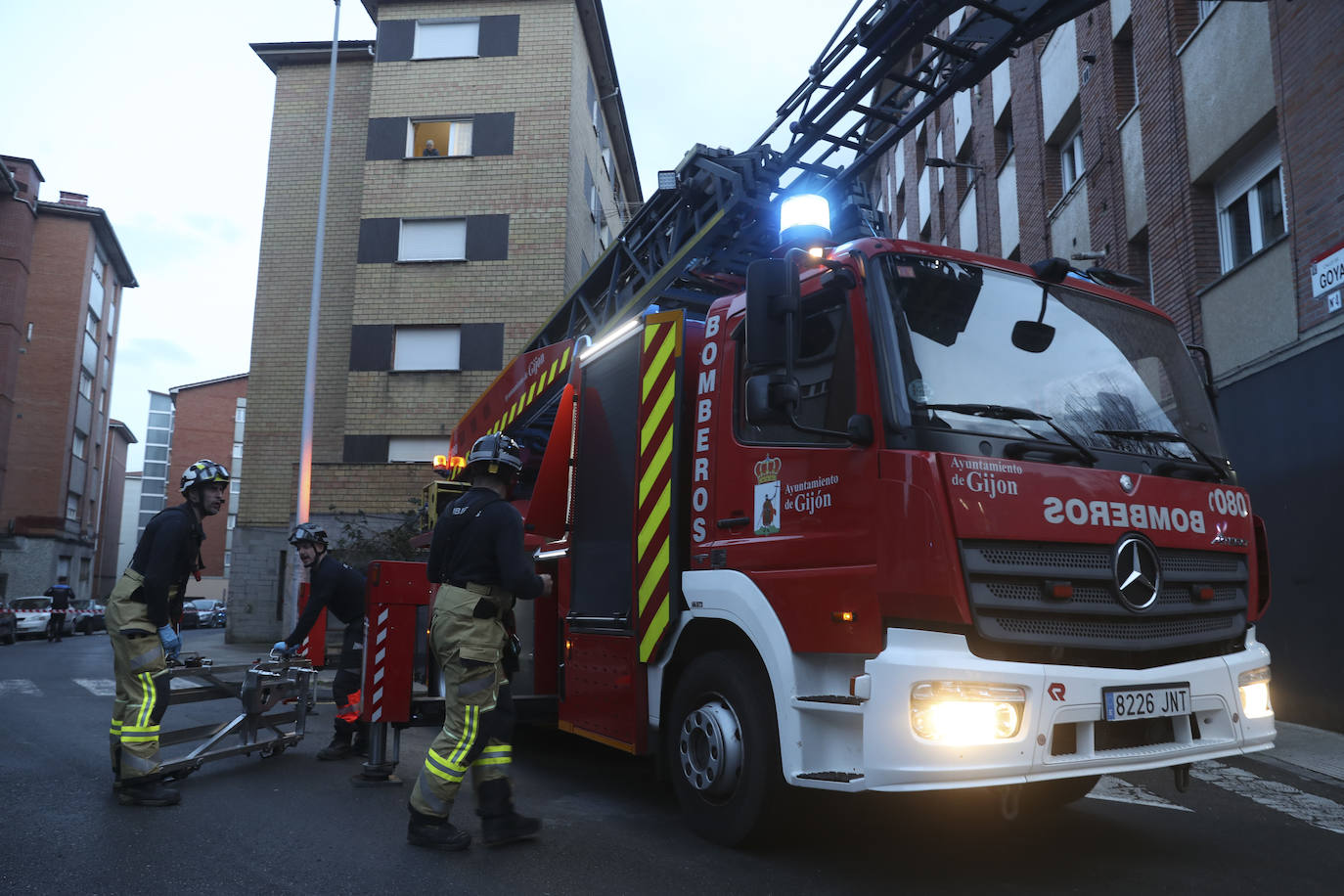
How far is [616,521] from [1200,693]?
2804 millimetres

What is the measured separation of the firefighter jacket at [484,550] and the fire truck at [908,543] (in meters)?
0.67

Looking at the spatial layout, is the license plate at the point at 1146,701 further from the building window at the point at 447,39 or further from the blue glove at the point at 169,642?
the building window at the point at 447,39

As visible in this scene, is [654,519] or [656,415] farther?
[656,415]

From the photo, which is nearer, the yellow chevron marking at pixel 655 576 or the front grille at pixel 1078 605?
the front grille at pixel 1078 605

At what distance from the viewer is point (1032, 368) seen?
4.21 metres

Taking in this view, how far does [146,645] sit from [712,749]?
3.20 metres

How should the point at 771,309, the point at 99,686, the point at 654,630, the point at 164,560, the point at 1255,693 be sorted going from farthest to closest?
1. the point at 99,686
2. the point at 164,560
3. the point at 654,630
4. the point at 1255,693
5. the point at 771,309

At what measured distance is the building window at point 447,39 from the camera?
81.9 feet

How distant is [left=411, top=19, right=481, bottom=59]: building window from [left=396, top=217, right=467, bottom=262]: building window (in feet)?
14.1

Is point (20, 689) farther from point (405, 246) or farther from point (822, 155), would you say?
point (405, 246)

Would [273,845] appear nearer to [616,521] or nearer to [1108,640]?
[616,521]

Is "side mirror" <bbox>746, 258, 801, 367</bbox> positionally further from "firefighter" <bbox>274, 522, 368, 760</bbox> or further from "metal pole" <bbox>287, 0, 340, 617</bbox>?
"metal pole" <bbox>287, 0, 340, 617</bbox>

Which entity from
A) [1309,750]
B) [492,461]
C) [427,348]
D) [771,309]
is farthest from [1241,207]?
[427,348]

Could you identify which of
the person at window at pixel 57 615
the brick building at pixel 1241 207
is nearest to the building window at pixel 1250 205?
the brick building at pixel 1241 207
